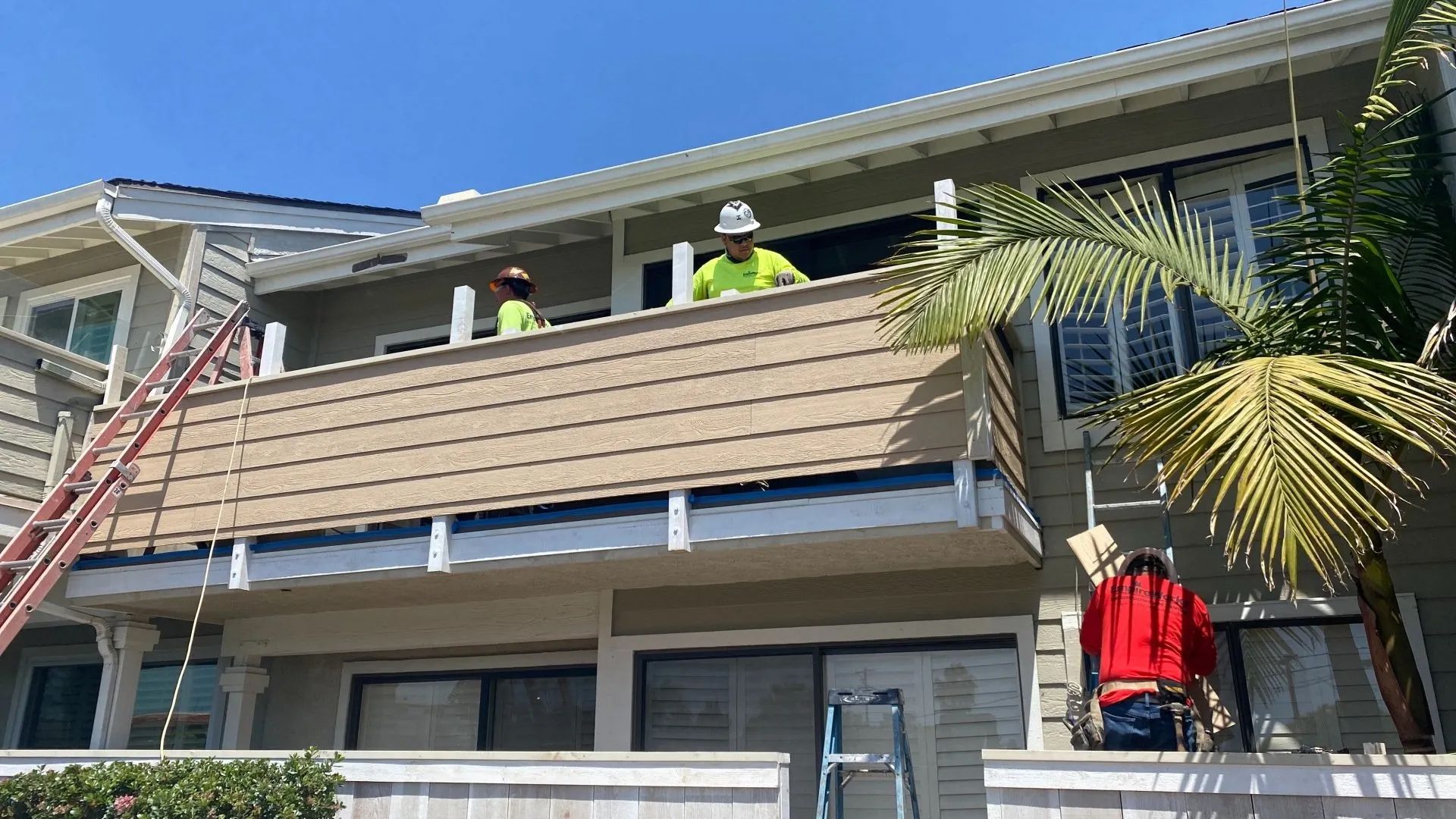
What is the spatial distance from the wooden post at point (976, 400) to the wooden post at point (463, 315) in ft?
10.8

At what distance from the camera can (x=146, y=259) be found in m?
9.56

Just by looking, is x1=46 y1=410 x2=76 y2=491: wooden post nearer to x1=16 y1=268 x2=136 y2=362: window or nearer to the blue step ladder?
x1=16 y1=268 x2=136 y2=362: window

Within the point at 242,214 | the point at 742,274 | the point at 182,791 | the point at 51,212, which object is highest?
the point at 242,214

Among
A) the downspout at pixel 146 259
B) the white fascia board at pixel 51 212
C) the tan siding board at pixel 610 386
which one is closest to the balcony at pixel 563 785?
the tan siding board at pixel 610 386

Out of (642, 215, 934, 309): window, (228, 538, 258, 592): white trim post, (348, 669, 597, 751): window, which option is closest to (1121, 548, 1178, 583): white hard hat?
(642, 215, 934, 309): window

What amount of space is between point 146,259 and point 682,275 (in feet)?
17.8

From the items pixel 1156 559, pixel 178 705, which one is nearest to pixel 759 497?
pixel 1156 559

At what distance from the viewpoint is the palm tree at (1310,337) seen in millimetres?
3908

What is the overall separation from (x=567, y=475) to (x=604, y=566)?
627 mm

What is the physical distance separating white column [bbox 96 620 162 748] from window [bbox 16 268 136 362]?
2265 millimetres

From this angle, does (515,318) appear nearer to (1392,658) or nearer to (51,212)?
(1392,658)

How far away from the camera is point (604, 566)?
263 inches

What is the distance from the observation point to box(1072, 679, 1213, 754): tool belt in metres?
4.89

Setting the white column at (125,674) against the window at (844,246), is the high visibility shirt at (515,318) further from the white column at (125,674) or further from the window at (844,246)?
the white column at (125,674)
